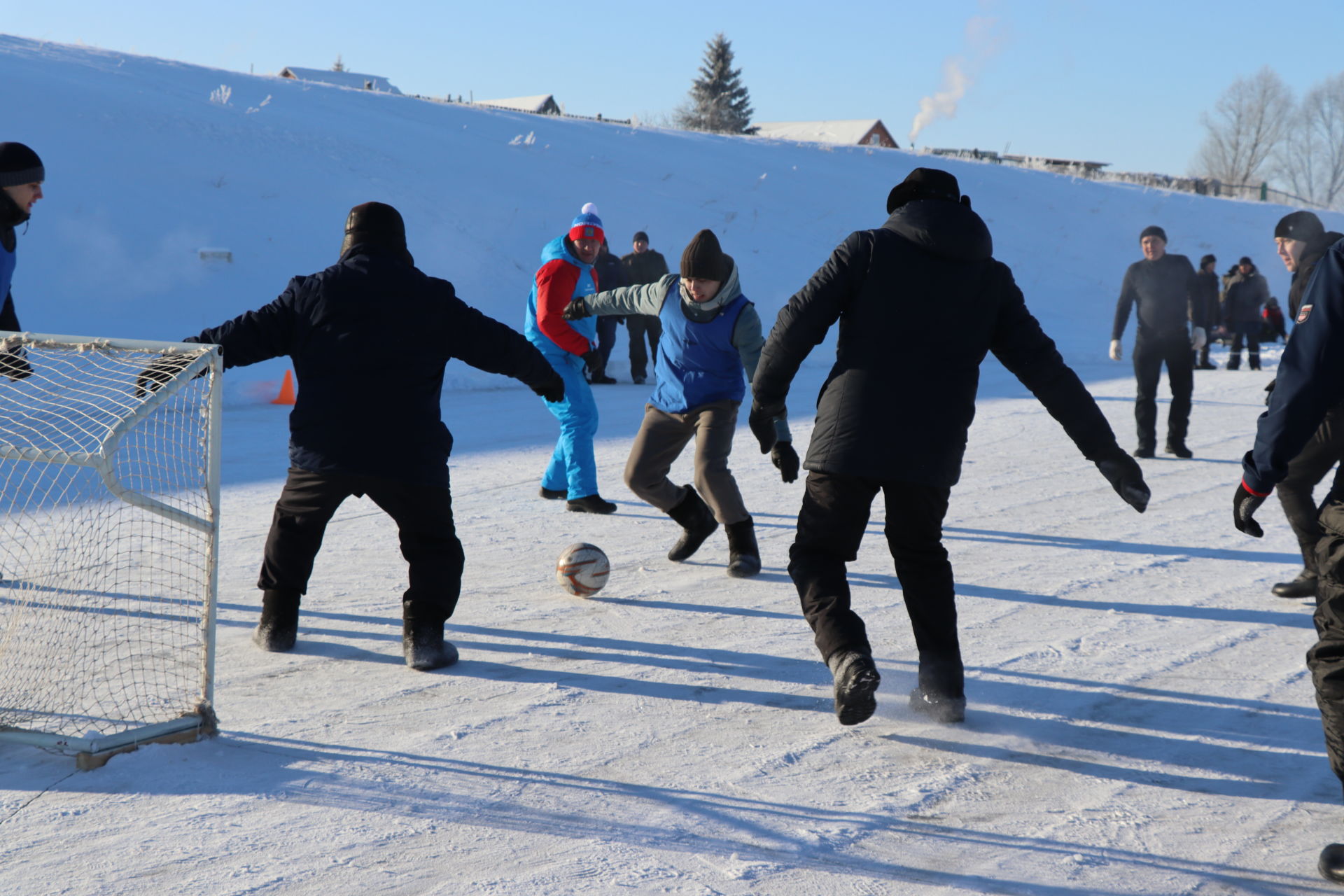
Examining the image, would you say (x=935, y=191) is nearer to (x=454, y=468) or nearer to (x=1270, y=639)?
(x=1270, y=639)

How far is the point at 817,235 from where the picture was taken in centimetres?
2780

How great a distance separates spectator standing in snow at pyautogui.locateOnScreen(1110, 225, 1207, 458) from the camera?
9.63 metres

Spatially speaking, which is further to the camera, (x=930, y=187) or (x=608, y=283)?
(x=608, y=283)

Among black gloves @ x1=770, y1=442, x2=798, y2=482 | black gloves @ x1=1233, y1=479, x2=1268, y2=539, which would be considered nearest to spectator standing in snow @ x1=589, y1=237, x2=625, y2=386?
black gloves @ x1=770, y1=442, x2=798, y2=482

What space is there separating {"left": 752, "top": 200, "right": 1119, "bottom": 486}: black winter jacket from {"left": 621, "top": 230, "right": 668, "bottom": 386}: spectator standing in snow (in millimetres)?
11232

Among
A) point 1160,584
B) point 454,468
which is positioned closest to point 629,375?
point 454,468

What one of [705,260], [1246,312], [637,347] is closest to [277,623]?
[705,260]

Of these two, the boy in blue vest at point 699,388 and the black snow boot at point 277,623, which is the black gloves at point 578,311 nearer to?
the boy in blue vest at point 699,388

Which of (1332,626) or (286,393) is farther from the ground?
(286,393)

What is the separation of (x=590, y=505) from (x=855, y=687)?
4.05 metres

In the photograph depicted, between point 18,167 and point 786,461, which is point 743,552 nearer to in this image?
point 786,461

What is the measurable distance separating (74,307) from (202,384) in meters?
13.0

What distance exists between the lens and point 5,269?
16.9 feet

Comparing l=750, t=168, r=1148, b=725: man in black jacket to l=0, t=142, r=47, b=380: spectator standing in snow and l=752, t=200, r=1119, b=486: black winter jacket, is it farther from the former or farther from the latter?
l=0, t=142, r=47, b=380: spectator standing in snow
